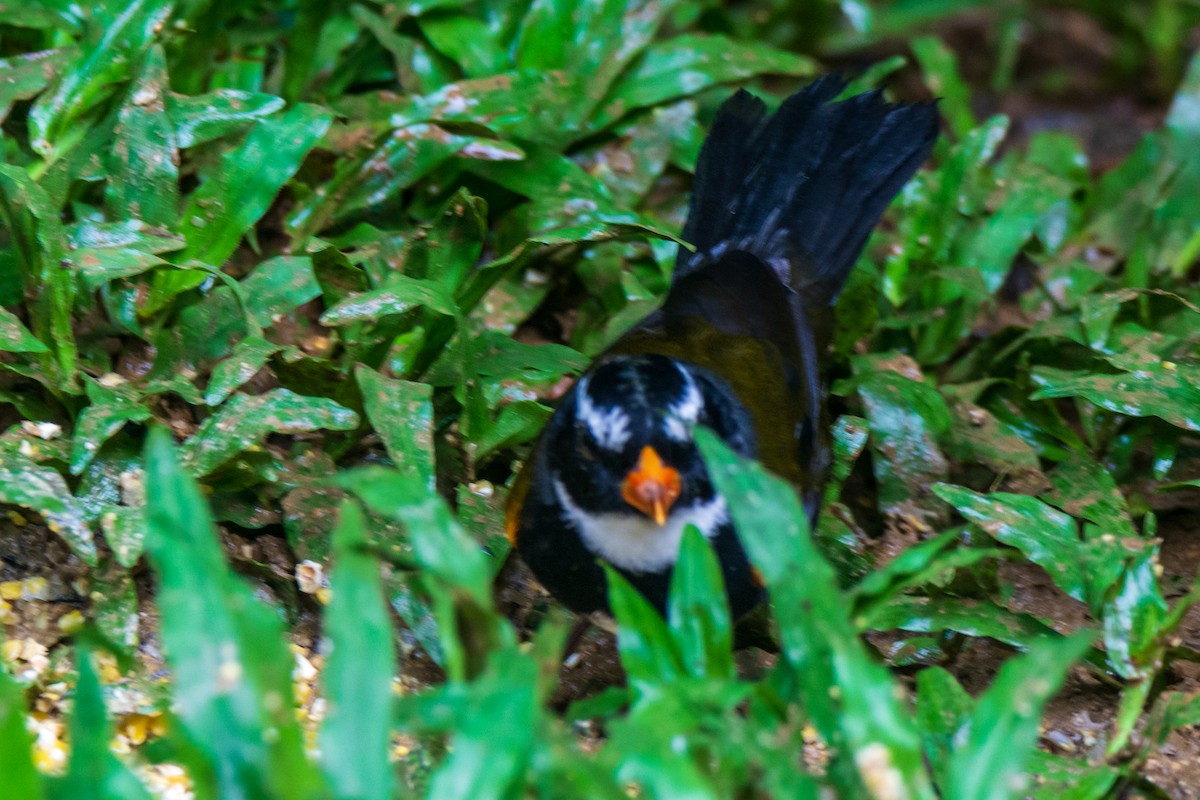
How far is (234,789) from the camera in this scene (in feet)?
6.45

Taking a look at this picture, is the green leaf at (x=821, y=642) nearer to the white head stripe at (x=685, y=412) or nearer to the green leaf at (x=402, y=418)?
the white head stripe at (x=685, y=412)

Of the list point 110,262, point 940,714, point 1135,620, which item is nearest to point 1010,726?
point 940,714

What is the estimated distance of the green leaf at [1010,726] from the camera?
2.08m

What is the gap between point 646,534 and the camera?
2.78m

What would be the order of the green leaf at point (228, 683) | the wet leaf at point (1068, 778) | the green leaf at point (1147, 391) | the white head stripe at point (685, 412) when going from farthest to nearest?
the green leaf at point (1147, 391), the white head stripe at point (685, 412), the wet leaf at point (1068, 778), the green leaf at point (228, 683)

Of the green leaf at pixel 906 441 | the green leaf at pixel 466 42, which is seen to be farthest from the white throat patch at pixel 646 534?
the green leaf at pixel 466 42

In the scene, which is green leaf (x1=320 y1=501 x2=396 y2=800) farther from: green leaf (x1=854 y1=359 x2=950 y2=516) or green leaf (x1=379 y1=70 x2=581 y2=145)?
green leaf (x1=379 y1=70 x2=581 y2=145)

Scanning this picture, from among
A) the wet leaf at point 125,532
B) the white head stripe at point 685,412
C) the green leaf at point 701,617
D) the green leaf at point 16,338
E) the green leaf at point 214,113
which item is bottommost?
the wet leaf at point 125,532

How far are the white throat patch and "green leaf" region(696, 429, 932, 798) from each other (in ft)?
1.33

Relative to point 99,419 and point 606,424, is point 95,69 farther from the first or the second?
point 606,424

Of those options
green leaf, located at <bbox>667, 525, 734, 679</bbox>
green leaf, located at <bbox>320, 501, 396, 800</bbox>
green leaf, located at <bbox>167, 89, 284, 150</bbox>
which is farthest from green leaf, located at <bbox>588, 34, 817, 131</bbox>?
green leaf, located at <bbox>320, 501, 396, 800</bbox>

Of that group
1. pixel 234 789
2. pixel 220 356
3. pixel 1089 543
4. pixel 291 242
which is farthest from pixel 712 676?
pixel 291 242

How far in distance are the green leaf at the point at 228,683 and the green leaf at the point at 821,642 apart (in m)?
0.82

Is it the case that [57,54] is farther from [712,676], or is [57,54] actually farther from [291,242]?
[712,676]
